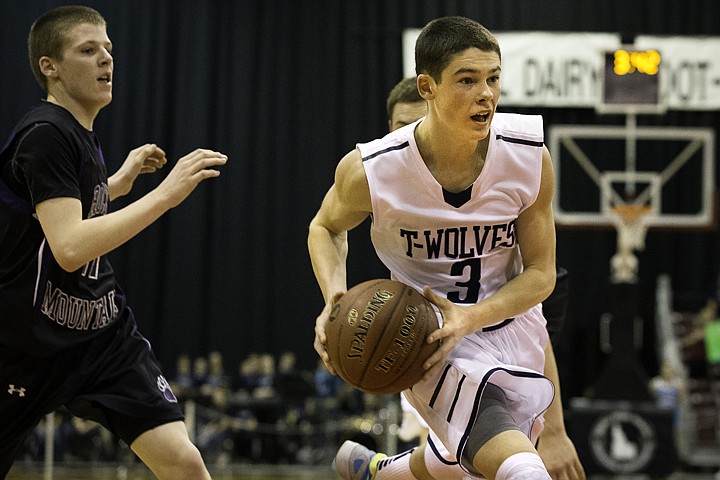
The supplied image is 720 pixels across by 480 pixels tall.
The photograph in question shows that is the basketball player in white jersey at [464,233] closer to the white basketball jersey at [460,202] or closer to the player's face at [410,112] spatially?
the white basketball jersey at [460,202]

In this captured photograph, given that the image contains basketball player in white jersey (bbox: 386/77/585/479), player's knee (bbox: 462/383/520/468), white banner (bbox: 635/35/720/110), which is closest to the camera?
player's knee (bbox: 462/383/520/468)

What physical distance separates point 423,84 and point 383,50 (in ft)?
47.9

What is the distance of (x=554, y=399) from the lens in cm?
388

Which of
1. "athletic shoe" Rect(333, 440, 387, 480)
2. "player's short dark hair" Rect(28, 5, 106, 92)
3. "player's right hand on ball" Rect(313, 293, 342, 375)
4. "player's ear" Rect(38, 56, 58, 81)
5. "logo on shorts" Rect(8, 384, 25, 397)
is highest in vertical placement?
"player's short dark hair" Rect(28, 5, 106, 92)

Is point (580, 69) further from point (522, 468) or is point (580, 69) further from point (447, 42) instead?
point (522, 468)

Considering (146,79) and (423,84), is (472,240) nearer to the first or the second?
(423,84)

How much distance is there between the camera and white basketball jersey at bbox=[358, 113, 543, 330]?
11.1 ft

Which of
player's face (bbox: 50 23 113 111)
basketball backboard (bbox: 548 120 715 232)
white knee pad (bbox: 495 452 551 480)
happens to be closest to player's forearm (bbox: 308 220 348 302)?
white knee pad (bbox: 495 452 551 480)

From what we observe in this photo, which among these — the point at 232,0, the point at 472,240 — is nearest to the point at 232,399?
the point at 232,0

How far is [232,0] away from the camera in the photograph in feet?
58.4

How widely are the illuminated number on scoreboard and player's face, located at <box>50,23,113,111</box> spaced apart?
1230 cm

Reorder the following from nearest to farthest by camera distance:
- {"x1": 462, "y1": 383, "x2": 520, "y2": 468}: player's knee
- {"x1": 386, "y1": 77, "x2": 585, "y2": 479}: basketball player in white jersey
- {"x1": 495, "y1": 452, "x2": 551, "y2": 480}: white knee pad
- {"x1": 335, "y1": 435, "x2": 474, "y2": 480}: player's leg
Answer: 1. {"x1": 495, "y1": 452, "x2": 551, "y2": 480}: white knee pad
2. {"x1": 462, "y1": 383, "x2": 520, "y2": 468}: player's knee
3. {"x1": 335, "y1": 435, "x2": 474, "y2": 480}: player's leg
4. {"x1": 386, "y1": 77, "x2": 585, "y2": 479}: basketball player in white jersey

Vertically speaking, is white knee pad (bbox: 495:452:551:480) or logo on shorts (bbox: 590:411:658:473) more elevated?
white knee pad (bbox: 495:452:551:480)

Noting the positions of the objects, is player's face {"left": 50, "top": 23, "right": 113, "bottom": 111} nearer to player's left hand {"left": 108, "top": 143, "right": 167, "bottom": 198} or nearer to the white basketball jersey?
player's left hand {"left": 108, "top": 143, "right": 167, "bottom": 198}
